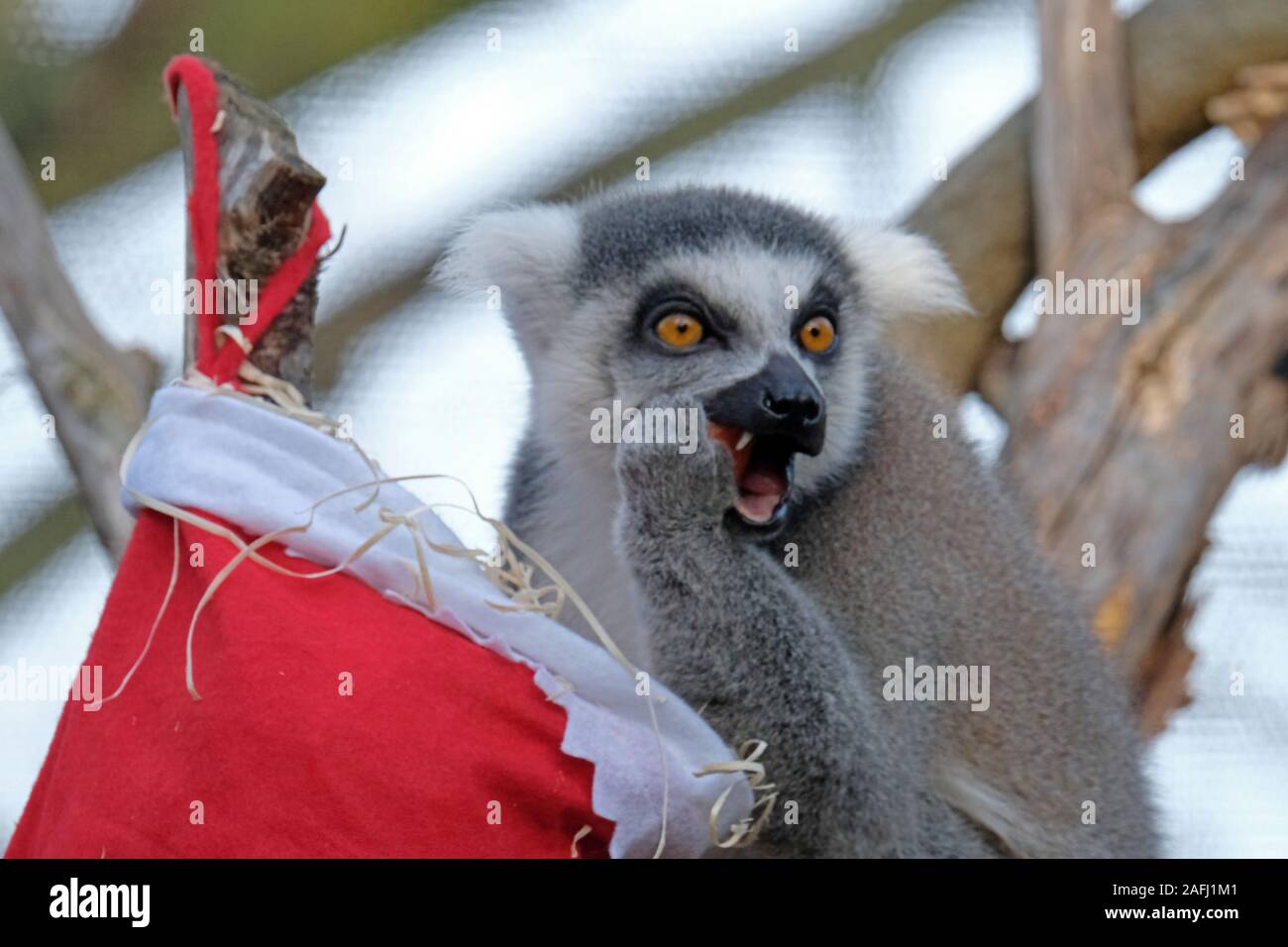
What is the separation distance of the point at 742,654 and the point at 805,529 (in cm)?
52

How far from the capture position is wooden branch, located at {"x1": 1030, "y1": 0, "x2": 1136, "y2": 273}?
4.87 meters

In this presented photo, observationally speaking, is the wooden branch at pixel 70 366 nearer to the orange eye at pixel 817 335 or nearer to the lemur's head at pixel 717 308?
the lemur's head at pixel 717 308

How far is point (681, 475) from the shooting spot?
2723 millimetres

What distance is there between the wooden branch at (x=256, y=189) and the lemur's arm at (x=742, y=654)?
2.35 feet

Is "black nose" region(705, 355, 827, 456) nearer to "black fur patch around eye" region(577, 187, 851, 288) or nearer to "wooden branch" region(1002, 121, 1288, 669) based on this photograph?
"black fur patch around eye" region(577, 187, 851, 288)

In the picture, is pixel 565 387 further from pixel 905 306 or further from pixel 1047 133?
pixel 1047 133

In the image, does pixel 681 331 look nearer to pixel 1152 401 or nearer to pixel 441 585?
pixel 441 585

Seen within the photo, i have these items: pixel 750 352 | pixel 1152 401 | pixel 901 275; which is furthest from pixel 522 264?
pixel 1152 401

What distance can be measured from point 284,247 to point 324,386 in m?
2.46

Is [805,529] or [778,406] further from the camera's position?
[805,529]

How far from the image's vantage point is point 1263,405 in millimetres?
4551

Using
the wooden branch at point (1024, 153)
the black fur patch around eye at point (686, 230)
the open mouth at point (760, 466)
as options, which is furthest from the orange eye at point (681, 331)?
the wooden branch at point (1024, 153)

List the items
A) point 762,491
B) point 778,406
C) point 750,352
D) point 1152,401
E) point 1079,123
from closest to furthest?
1. point 778,406
2. point 762,491
3. point 750,352
4. point 1152,401
5. point 1079,123
